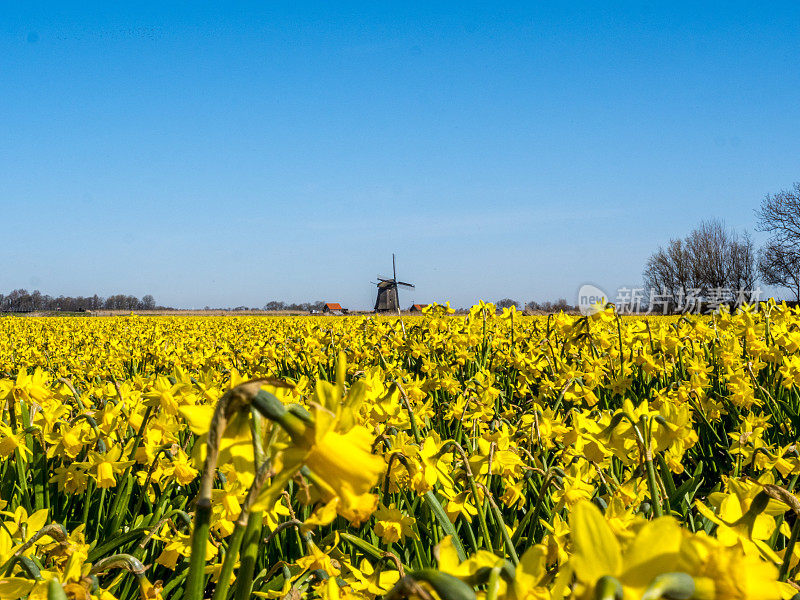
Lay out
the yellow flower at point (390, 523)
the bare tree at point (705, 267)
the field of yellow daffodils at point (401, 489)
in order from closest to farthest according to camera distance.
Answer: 1. the field of yellow daffodils at point (401, 489)
2. the yellow flower at point (390, 523)
3. the bare tree at point (705, 267)

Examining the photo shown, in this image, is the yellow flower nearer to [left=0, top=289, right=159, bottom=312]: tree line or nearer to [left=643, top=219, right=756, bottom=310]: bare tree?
[left=643, top=219, right=756, bottom=310]: bare tree

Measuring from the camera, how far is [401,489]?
2.07 meters

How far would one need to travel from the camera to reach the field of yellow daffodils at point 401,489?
61 centimetres

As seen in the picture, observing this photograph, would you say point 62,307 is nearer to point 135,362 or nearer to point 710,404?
point 135,362

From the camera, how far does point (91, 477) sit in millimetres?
1962

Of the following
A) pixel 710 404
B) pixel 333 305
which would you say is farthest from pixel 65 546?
pixel 333 305

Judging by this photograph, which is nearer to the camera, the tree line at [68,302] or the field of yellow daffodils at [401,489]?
the field of yellow daffodils at [401,489]

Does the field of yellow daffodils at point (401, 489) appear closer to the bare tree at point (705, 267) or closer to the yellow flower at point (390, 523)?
the yellow flower at point (390, 523)

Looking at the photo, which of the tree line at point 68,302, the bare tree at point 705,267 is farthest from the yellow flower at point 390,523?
the tree line at point 68,302

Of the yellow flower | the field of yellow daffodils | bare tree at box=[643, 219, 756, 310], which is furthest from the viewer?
bare tree at box=[643, 219, 756, 310]

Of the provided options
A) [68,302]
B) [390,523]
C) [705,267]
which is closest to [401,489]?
[390,523]

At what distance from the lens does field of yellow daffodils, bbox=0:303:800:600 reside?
23.8 inches

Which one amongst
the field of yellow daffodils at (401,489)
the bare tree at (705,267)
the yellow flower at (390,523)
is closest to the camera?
the field of yellow daffodils at (401,489)

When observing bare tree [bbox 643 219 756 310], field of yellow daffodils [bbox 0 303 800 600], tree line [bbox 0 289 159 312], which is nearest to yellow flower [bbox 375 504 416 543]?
field of yellow daffodils [bbox 0 303 800 600]
